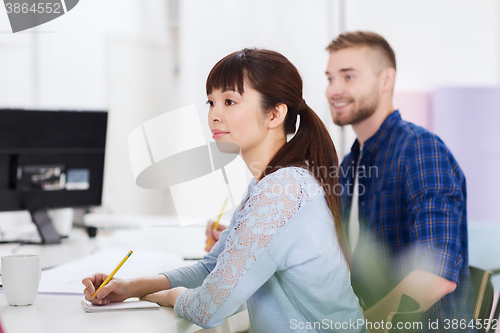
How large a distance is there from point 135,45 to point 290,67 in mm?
2864

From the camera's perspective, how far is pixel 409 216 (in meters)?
1.46

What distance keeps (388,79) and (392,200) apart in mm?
523

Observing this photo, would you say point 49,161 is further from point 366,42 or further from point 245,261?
point 366,42

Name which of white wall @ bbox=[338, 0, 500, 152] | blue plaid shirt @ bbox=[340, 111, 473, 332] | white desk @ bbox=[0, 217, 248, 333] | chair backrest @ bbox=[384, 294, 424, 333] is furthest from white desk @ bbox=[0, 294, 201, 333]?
white wall @ bbox=[338, 0, 500, 152]

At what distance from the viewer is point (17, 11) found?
8.98ft

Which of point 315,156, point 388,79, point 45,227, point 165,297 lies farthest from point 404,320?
point 45,227

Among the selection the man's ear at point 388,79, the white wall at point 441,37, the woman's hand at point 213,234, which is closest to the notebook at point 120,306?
the woman's hand at point 213,234

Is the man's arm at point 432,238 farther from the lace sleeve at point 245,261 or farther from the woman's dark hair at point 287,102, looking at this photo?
the lace sleeve at point 245,261

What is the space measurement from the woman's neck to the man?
1.83 ft

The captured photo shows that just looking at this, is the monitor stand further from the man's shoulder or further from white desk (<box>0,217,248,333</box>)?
the man's shoulder

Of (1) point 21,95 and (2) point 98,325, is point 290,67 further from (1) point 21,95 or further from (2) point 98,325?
(1) point 21,95

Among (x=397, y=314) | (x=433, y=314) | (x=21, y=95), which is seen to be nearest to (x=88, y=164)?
(x=397, y=314)

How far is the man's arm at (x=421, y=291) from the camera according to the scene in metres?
1.35

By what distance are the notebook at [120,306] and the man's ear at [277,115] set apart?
0.46 m
